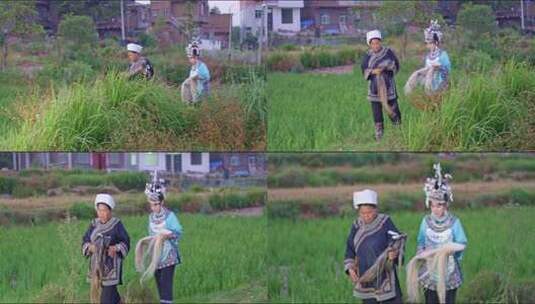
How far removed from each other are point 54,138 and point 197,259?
3.63 feet

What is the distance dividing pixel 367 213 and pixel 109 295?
1602mm

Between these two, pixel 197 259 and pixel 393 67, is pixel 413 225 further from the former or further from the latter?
pixel 197 259

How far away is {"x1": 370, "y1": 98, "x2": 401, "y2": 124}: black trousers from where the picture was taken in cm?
534

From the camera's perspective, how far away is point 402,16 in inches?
212

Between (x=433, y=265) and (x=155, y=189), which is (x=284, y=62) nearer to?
(x=155, y=189)

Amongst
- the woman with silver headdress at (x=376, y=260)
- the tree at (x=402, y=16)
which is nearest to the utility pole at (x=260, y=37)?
the tree at (x=402, y=16)

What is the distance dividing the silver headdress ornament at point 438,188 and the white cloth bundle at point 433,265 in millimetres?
270

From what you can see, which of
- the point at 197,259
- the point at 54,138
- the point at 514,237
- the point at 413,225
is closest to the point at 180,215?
the point at 197,259

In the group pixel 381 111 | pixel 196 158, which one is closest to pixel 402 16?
pixel 381 111

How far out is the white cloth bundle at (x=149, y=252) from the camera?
539 centimetres

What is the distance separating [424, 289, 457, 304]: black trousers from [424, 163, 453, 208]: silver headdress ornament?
1.63 ft

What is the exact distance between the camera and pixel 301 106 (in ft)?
17.5

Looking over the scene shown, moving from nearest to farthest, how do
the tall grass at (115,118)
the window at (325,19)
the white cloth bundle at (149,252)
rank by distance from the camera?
the tall grass at (115,118)
the white cloth bundle at (149,252)
the window at (325,19)

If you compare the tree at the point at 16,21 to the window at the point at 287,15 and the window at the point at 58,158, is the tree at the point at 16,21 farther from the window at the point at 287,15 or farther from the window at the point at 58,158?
the window at the point at 287,15
